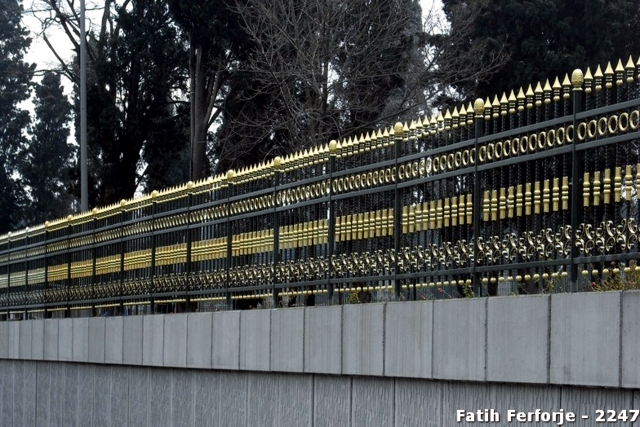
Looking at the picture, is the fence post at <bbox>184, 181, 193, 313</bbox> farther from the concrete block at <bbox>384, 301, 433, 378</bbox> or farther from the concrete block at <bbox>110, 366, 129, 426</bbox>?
the concrete block at <bbox>384, 301, 433, 378</bbox>

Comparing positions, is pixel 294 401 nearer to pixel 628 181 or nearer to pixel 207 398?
pixel 207 398

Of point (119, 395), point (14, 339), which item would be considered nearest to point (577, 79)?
point (119, 395)

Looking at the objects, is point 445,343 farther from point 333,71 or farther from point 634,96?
point 333,71

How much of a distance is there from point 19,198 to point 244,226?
47951 mm

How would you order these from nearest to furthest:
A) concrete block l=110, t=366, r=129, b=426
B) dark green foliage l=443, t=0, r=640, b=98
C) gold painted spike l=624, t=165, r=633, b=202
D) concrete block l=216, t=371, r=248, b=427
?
gold painted spike l=624, t=165, r=633, b=202, concrete block l=216, t=371, r=248, b=427, concrete block l=110, t=366, r=129, b=426, dark green foliage l=443, t=0, r=640, b=98

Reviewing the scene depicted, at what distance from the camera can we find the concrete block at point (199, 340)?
1124 cm

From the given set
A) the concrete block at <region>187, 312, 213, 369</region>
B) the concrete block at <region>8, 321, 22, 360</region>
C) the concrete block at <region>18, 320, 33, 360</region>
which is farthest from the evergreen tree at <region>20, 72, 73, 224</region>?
the concrete block at <region>187, 312, 213, 369</region>

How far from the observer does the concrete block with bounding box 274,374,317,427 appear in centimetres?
938

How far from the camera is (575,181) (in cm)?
692

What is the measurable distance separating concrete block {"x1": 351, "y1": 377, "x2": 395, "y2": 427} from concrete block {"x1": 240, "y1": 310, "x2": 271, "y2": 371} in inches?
57.2

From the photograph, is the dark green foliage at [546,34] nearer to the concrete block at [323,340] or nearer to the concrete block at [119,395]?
the concrete block at [119,395]

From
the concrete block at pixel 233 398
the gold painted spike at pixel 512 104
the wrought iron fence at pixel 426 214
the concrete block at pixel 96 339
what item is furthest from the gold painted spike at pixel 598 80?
the concrete block at pixel 96 339

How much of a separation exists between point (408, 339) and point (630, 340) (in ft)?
7.27

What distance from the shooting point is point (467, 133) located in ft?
26.3
